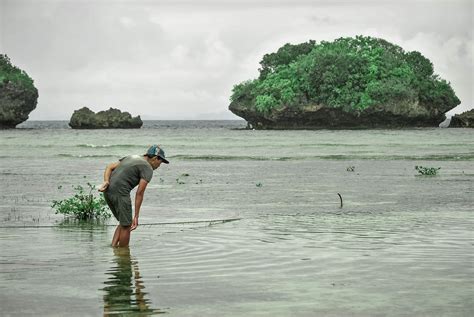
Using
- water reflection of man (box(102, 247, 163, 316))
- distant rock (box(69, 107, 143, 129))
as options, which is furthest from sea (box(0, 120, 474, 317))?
Result: distant rock (box(69, 107, 143, 129))

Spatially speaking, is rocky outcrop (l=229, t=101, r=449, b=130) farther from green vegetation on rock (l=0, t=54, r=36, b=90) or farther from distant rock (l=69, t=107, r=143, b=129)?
green vegetation on rock (l=0, t=54, r=36, b=90)

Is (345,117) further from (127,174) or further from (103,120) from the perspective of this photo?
(127,174)

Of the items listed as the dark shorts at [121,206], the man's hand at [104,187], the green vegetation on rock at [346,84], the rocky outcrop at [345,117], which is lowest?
the dark shorts at [121,206]

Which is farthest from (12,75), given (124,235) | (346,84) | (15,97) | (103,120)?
(124,235)

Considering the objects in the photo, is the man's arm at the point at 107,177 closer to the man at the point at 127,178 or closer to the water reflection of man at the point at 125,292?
the man at the point at 127,178

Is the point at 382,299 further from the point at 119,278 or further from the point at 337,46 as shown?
the point at 337,46

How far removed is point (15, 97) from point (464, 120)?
2620 inches

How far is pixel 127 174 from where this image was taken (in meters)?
11.6

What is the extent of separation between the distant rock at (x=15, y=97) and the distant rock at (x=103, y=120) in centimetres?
825

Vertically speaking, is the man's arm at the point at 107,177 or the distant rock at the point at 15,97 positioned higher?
the distant rock at the point at 15,97

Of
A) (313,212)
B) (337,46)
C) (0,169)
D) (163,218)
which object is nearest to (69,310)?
(163,218)

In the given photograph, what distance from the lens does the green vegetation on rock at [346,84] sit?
112m

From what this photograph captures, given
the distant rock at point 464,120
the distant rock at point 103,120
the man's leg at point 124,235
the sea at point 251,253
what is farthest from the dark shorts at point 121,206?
the distant rock at point 103,120

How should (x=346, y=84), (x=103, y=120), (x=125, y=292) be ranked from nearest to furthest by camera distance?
1. (x=125, y=292)
2. (x=346, y=84)
3. (x=103, y=120)
